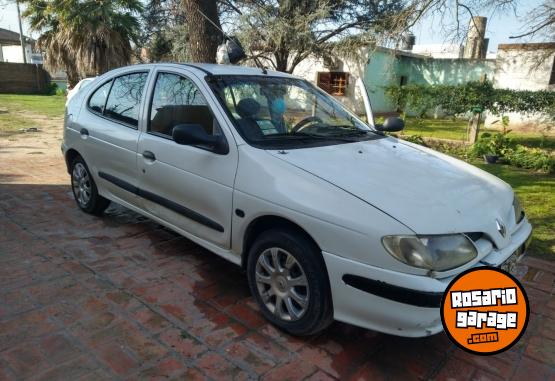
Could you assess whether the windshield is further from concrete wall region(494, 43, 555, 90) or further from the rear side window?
concrete wall region(494, 43, 555, 90)

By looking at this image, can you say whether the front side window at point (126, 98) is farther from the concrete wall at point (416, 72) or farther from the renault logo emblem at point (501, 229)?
the concrete wall at point (416, 72)

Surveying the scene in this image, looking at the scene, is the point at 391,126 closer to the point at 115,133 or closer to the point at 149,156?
the point at 149,156

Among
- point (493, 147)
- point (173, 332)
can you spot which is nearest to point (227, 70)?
point (173, 332)

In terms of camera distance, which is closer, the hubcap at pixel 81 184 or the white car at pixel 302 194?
the white car at pixel 302 194

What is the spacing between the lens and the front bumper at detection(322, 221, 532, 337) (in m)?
2.15

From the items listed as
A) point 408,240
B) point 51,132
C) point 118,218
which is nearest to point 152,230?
point 118,218

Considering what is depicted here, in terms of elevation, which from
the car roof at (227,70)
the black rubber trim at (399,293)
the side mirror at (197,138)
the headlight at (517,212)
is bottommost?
the black rubber trim at (399,293)

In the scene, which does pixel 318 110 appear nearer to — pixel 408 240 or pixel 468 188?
pixel 468 188

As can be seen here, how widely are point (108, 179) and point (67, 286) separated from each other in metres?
1.31

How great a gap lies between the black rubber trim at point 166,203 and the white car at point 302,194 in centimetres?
2

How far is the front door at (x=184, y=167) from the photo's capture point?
2.98m

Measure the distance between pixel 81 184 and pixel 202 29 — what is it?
3.15m

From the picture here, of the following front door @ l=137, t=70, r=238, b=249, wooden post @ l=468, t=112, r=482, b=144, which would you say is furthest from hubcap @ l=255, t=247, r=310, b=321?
wooden post @ l=468, t=112, r=482, b=144

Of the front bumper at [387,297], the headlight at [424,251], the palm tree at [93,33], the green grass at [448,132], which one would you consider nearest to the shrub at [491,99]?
the green grass at [448,132]
